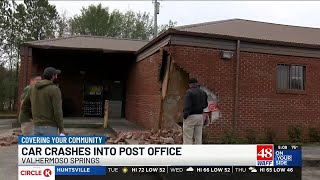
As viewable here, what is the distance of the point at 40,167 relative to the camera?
14.9 feet

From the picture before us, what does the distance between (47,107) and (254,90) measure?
7.96 m

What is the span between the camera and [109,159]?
15.0 feet

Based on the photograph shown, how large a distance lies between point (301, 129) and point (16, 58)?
30411mm

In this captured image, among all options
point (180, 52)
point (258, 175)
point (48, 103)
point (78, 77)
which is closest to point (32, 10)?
point (78, 77)

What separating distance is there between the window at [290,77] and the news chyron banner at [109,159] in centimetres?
899

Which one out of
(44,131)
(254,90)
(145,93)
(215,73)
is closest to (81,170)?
(44,131)

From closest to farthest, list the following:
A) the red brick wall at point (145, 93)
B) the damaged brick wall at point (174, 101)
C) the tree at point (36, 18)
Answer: the damaged brick wall at point (174, 101), the red brick wall at point (145, 93), the tree at point (36, 18)

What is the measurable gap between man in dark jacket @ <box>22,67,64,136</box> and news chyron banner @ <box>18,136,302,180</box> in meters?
1.54

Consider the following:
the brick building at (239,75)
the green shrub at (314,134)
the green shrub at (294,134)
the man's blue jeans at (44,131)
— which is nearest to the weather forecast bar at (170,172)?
the man's blue jeans at (44,131)

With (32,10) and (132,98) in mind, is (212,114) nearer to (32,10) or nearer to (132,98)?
(132,98)

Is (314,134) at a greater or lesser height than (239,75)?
lesser

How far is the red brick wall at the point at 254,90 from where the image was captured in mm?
12125

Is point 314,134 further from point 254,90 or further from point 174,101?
point 174,101

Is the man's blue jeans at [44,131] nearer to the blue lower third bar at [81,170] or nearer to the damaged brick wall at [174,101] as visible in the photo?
the blue lower third bar at [81,170]
